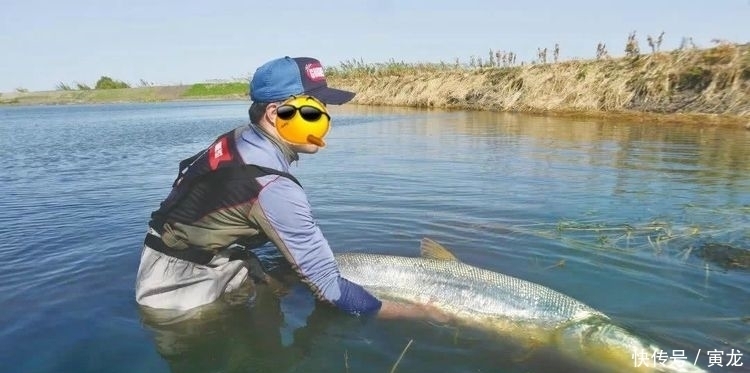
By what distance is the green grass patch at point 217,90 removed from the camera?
279 feet

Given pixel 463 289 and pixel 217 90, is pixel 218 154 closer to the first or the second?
pixel 463 289

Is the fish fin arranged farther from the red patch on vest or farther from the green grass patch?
the green grass patch

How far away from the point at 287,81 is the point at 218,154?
2.38 feet

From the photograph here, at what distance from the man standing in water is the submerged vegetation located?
60.4ft

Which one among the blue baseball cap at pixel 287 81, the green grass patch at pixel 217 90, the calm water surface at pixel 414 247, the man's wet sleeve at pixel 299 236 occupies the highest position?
the green grass patch at pixel 217 90

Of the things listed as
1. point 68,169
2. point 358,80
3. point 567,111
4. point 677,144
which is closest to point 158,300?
point 68,169

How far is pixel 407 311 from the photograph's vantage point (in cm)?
455

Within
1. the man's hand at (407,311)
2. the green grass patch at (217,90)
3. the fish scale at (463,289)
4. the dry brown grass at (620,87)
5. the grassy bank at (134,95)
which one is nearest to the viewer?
the fish scale at (463,289)

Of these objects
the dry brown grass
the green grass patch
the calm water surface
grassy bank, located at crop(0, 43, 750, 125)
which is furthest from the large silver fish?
the green grass patch

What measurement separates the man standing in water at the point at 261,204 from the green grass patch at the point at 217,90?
81743 millimetres

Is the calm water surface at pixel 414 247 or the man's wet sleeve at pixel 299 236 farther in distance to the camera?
the calm water surface at pixel 414 247

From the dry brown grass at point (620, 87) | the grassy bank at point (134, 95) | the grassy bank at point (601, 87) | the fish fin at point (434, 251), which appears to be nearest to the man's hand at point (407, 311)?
the fish fin at point (434, 251)

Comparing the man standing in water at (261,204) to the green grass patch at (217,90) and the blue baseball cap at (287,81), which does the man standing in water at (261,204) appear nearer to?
the blue baseball cap at (287,81)

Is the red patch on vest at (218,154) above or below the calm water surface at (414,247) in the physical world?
above
